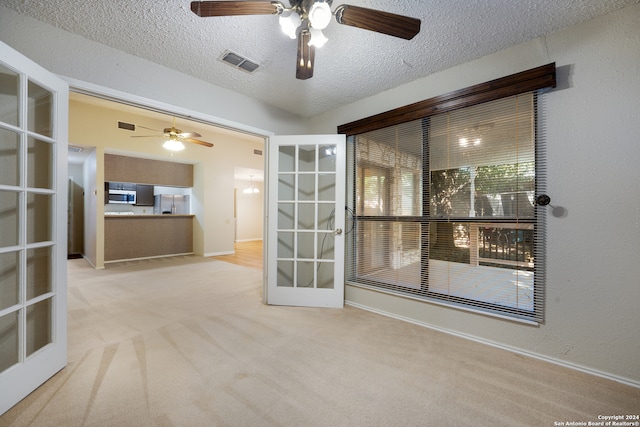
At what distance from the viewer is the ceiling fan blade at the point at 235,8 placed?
4.09 ft

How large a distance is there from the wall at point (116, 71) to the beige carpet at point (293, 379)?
83.4 inches

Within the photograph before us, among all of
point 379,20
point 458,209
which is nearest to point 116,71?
point 379,20

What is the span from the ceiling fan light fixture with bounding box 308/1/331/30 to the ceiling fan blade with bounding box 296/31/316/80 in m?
0.24

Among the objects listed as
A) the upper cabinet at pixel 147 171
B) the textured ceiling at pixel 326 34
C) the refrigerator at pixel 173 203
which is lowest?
the refrigerator at pixel 173 203

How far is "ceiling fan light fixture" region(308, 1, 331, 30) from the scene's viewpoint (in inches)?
49.6

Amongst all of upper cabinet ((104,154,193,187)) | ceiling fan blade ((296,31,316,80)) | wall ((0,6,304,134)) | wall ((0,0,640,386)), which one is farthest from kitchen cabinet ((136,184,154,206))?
ceiling fan blade ((296,31,316,80))

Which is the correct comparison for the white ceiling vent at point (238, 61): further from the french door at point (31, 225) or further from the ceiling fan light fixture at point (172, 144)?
the ceiling fan light fixture at point (172, 144)

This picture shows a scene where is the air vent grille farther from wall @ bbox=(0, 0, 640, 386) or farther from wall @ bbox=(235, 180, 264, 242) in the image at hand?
wall @ bbox=(235, 180, 264, 242)

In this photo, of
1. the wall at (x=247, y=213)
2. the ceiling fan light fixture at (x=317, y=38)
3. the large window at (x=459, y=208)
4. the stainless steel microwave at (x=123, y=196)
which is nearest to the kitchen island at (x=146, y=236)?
the stainless steel microwave at (x=123, y=196)

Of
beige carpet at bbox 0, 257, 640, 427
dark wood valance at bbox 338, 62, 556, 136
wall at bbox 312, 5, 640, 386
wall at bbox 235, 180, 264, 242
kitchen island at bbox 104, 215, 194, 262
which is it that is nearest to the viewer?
beige carpet at bbox 0, 257, 640, 427

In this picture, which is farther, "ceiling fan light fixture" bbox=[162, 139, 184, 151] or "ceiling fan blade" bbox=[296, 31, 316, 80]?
"ceiling fan light fixture" bbox=[162, 139, 184, 151]

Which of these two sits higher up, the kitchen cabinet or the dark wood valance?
the dark wood valance

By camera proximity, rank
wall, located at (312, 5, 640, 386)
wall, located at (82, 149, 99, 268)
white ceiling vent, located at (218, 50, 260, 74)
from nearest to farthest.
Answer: wall, located at (312, 5, 640, 386)
white ceiling vent, located at (218, 50, 260, 74)
wall, located at (82, 149, 99, 268)

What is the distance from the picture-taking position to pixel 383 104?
109 inches
